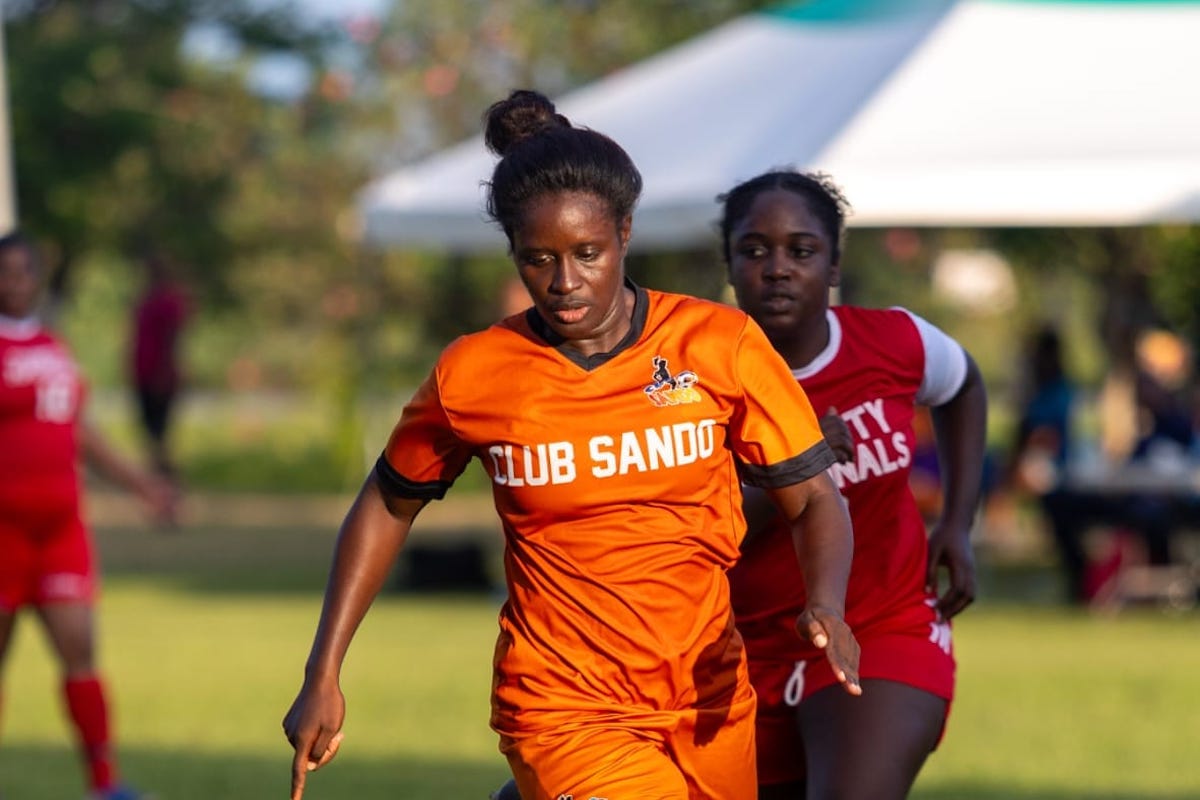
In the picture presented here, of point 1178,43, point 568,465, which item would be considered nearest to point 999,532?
point 1178,43

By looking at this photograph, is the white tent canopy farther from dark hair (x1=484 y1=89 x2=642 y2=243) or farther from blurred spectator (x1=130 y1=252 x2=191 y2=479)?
blurred spectator (x1=130 y1=252 x2=191 y2=479)

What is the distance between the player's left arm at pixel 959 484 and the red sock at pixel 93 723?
13.4 ft

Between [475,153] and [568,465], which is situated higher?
[475,153]

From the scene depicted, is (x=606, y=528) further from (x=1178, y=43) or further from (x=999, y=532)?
(x=999, y=532)

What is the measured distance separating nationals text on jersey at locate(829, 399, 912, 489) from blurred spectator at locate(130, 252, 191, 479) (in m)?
17.4

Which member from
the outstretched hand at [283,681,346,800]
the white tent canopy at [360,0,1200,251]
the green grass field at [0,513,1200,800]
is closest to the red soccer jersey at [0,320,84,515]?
the green grass field at [0,513,1200,800]

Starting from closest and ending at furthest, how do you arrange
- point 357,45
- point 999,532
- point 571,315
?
point 571,315 < point 999,532 < point 357,45

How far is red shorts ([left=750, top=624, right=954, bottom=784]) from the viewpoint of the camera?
5398 millimetres

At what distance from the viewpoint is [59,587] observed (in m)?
8.83

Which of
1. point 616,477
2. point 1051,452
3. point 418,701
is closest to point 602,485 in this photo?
point 616,477

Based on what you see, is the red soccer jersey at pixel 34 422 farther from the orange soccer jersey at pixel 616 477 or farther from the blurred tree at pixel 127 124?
the blurred tree at pixel 127 124

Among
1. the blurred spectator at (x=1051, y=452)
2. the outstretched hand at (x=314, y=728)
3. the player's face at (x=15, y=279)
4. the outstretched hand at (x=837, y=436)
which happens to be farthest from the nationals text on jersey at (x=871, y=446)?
the blurred spectator at (x=1051, y=452)

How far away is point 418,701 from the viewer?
11484 mm

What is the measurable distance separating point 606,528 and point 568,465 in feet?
0.50
